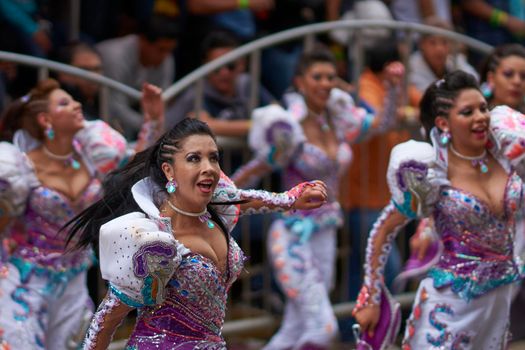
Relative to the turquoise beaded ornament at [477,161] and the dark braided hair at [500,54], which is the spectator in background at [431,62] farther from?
the turquoise beaded ornament at [477,161]

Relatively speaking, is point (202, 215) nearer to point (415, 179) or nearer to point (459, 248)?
point (415, 179)

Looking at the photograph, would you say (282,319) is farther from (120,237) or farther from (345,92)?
(120,237)

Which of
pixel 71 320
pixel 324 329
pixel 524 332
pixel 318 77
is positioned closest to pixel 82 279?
pixel 71 320

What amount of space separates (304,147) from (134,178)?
2772mm

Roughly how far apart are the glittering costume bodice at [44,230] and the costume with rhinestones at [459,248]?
5.18ft

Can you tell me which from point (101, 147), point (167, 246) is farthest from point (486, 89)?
point (167, 246)

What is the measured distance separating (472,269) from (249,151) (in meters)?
2.35

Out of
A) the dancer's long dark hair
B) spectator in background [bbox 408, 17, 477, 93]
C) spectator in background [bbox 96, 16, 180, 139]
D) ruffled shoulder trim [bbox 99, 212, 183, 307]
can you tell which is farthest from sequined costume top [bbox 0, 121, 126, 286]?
spectator in background [bbox 408, 17, 477, 93]

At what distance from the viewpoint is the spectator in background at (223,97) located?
857 centimetres

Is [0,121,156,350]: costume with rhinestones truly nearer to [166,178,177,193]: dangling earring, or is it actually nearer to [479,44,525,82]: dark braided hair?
[166,178,177,193]: dangling earring

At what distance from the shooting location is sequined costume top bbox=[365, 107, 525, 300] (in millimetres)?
6648

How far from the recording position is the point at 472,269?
6684mm

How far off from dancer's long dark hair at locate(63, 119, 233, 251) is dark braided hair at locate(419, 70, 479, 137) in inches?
57.6

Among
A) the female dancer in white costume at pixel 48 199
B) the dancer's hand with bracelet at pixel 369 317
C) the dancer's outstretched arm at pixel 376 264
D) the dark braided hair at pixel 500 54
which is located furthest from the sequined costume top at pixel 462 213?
the female dancer in white costume at pixel 48 199
